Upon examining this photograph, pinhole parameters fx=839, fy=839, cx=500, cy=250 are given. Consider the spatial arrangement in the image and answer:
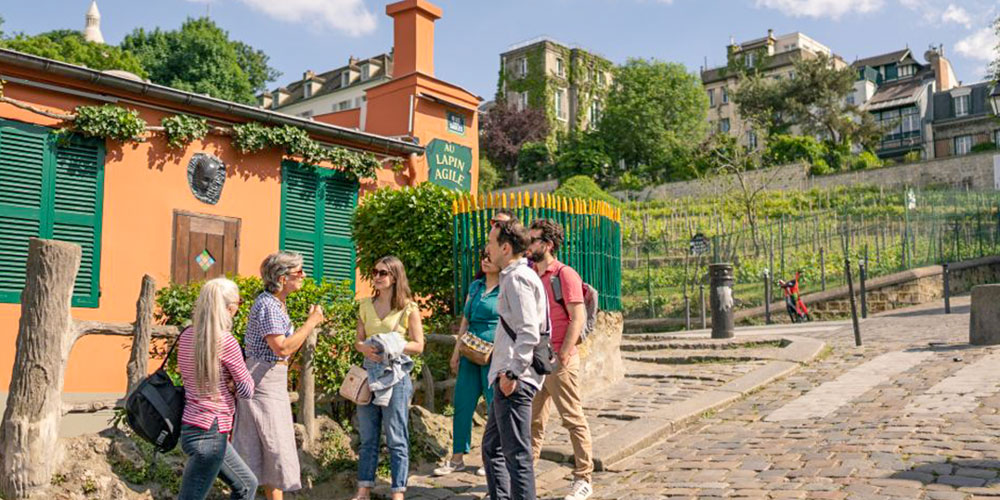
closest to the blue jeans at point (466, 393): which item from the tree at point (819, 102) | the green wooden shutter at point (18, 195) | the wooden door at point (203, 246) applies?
the wooden door at point (203, 246)

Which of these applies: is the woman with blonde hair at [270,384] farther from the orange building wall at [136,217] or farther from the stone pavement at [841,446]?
the orange building wall at [136,217]

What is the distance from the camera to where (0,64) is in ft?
28.6

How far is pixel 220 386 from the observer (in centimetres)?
430

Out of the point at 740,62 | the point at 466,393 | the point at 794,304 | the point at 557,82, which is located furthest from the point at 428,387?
the point at 740,62

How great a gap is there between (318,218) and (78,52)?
2803cm

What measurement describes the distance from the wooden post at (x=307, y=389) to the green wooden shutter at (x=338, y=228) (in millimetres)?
5675

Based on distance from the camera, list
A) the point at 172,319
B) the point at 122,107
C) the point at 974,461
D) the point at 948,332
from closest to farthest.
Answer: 1. the point at 974,461
2. the point at 172,319
3. the point at 122,107
4. the point at 948,332

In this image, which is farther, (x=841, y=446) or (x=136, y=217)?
(x=136, y=217)

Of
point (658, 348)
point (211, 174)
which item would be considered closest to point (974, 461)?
point (658, 348)

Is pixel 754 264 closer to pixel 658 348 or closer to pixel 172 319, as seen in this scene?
pixel 658 348

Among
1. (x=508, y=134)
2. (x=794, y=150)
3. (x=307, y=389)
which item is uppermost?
(x=508, y=134)

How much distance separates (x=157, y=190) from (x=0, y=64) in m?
2.06

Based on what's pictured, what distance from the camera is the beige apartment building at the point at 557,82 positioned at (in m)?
61.7

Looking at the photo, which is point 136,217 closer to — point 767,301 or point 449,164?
point 449,164
